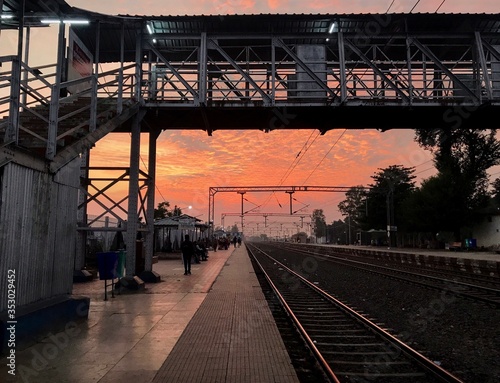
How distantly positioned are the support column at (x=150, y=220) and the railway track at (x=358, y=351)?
263 inches

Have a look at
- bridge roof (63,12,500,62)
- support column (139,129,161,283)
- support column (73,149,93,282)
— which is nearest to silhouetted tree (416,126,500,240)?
bridge roof (63,12,500,62)

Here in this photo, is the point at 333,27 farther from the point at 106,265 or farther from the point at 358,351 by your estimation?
the point at 358,351

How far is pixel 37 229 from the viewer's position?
732cm

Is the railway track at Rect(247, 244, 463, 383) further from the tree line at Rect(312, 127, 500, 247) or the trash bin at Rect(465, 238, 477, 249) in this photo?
the trash bin at Rect(465, 238, 477, 249)

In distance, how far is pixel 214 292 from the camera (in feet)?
43.0

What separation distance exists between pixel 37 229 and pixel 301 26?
11428mm

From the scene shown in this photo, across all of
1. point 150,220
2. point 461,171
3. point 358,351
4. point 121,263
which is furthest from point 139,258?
point 461,171

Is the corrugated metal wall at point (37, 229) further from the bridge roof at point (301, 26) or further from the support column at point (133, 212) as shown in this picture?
the bridge roof at point (301, 26)

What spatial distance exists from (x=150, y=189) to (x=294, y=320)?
9.15 m

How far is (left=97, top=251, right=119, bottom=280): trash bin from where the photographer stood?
11.4m

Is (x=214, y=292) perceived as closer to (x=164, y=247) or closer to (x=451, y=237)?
(x=164, y=247)

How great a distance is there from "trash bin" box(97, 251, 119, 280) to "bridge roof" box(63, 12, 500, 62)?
25.6 feet

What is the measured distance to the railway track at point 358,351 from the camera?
18.0 ft

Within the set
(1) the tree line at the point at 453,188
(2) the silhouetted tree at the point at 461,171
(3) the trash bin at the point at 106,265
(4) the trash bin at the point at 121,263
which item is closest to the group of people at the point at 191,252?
(4) the trash bin at the point at 121,263
